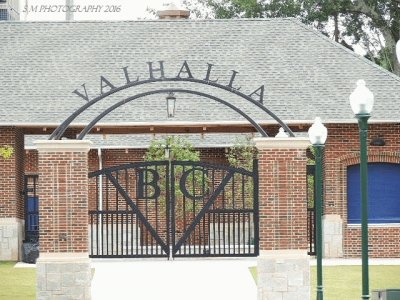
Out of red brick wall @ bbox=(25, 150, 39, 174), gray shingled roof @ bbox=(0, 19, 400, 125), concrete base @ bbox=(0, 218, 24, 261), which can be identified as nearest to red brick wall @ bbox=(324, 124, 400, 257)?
gray shingled roof @ bbox=(0, 19, 400, 125)

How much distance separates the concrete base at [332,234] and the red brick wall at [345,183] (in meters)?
0.20

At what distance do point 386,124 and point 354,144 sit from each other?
3.57 feet

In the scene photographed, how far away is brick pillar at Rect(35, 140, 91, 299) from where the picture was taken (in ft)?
77.7

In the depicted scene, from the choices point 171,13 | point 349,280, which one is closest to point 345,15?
point 171,13

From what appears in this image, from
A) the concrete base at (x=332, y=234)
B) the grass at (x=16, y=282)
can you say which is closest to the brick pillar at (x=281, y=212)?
the grass at (x=16, y=282)

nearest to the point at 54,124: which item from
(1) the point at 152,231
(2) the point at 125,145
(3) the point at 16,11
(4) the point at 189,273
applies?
(2) the point at 125,145

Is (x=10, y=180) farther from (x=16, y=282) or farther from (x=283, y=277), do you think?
(x=283, y=277)

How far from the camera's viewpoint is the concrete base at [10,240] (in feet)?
113

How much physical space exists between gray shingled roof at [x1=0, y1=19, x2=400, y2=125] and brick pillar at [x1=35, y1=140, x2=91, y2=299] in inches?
444

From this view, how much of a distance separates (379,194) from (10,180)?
1020 centimetres

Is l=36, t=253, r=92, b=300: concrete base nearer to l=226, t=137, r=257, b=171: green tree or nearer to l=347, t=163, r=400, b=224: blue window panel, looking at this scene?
l=347, t=163, r=400, b=224: blue window panel

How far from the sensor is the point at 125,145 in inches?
1556

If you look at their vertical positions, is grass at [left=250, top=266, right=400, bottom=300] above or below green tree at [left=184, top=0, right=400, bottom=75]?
below

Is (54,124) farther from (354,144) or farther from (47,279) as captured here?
(47,279)
